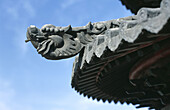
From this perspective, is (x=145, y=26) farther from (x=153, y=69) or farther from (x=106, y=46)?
(x=153, y=69)

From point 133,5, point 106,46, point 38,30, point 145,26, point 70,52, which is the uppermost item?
point 133,5

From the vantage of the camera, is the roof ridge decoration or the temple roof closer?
the temple roof

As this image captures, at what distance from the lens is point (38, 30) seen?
18.4 feet

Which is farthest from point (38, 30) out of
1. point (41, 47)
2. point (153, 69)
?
point (153, 69)

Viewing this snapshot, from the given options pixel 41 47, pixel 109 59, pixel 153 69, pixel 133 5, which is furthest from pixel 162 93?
pixel 41 47

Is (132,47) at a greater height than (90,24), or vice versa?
(90,24)

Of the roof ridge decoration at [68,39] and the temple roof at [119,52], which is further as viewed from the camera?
the roof ridge decoration at [68,39]

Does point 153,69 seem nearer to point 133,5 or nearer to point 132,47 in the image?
point 132,47

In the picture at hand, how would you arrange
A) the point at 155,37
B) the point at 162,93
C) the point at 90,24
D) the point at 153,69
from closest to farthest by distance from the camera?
1. the point at 155,37
2. the point at 153,69
3. the point at 90,24
4. the point at 162,93

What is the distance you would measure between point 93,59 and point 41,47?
1.11m

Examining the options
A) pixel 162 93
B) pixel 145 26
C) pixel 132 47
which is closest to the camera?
pixel 145 26

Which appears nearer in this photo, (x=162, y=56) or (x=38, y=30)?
(x=162, y=56)

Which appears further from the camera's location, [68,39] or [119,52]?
[68,39]

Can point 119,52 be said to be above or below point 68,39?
below
